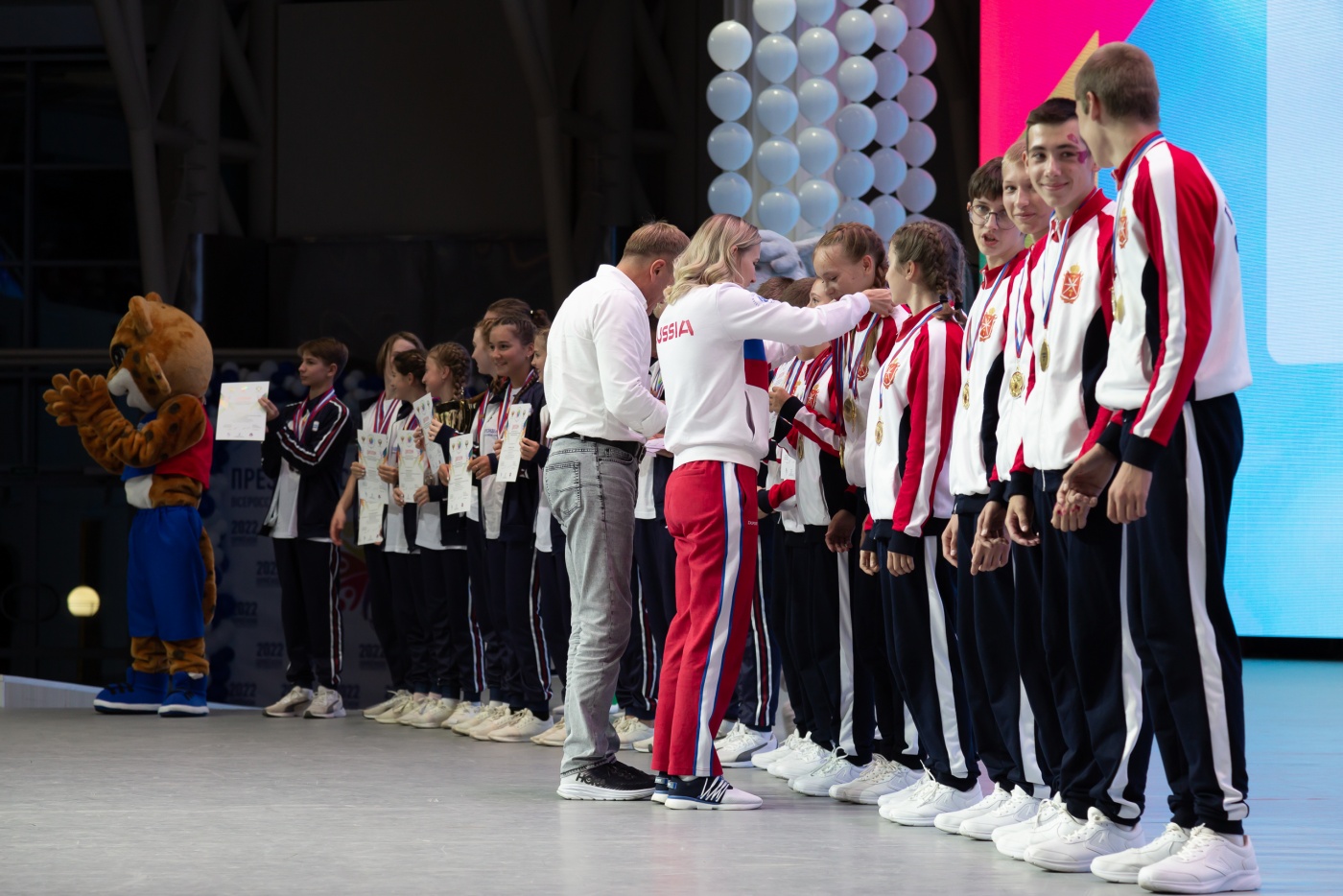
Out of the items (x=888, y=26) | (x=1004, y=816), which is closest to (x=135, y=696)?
(x=1004, y=816)

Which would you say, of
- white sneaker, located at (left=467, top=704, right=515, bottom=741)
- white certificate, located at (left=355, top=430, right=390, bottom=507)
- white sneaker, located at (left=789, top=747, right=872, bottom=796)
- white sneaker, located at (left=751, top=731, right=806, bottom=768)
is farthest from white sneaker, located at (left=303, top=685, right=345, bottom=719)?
white sneaker, located at (left=789, top=747, right=872, bottom=796)

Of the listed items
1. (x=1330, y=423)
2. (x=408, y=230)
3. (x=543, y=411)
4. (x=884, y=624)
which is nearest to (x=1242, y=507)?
(x=1330, y=423)

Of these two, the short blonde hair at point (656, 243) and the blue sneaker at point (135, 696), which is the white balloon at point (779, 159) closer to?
the short blonde hair at point (656, 243)

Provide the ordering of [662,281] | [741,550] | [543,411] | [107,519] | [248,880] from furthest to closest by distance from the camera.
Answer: [107,519], [543,411], [662,281], [741,550], [248,880]

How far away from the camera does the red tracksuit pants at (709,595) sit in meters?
3.84

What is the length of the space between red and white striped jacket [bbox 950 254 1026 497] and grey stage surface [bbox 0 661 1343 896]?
2.70 ft

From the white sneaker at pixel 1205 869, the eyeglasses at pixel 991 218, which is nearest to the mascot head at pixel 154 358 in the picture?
the eyeglasses at pixel 991 218

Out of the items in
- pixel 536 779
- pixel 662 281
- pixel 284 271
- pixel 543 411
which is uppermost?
pixel 284 271

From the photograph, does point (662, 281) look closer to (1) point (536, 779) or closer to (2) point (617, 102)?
(1) point (536, 779)

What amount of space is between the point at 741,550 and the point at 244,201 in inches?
404

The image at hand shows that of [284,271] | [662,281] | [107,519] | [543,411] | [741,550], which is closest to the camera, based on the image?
[741,550]

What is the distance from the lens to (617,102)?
37.8ft

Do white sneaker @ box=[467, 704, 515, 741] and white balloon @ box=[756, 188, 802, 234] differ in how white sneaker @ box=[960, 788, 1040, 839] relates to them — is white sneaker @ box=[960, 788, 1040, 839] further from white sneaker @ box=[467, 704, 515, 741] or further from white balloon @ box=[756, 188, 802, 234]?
white balloon @ box=[756, 188, 802, 234]

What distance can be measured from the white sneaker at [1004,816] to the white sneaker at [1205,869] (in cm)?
69
